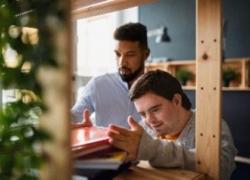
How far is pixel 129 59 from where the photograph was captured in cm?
185

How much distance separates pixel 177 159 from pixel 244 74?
2393 mm

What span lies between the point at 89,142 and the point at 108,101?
1166mm

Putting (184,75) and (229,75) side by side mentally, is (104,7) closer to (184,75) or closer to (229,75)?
(229,75)

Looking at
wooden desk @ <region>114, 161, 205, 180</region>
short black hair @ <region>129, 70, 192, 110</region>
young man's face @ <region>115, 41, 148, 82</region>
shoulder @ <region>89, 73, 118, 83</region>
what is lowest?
wooden desk @ <region>114, 161, 205, 180</region>

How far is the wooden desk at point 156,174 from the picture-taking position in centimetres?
78

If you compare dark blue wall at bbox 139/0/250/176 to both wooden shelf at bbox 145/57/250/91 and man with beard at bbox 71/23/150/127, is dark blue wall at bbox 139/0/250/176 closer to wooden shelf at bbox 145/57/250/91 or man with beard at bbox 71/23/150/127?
wooden shelf at bbox 145/57/250/91

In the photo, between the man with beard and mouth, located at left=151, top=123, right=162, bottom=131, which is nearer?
mouth, located at left=151, top=123, right=162, bottom=131

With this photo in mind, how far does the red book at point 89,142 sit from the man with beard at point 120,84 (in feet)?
2.91

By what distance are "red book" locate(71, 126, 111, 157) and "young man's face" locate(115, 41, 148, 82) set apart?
3.17 ft

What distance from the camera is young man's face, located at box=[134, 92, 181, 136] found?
108 centimetres

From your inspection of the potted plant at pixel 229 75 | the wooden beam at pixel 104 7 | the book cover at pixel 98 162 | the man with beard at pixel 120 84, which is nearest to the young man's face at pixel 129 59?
the man with beard at pixel 120 84

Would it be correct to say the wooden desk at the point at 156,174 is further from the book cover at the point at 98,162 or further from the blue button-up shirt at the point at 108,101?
the blue button-up shirt at the point at 108,101

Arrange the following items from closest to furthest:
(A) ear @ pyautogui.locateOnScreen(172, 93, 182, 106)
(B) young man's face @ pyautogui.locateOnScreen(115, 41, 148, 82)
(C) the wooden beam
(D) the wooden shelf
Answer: (C) the wooden beam
(A) ear @ pyautogui.locateOnScreen(172, 93, 182, 106)
(B) young man's face @ pyautogui.locateOnScreen(115, 41, 148, 82)
(D) the wooden shelf

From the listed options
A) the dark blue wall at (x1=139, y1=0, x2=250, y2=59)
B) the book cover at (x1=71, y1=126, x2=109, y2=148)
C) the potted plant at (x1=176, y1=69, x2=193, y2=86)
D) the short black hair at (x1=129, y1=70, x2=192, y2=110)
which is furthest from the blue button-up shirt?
the potted plant at (x1=176, y1=69, x2=193, y2=86)
